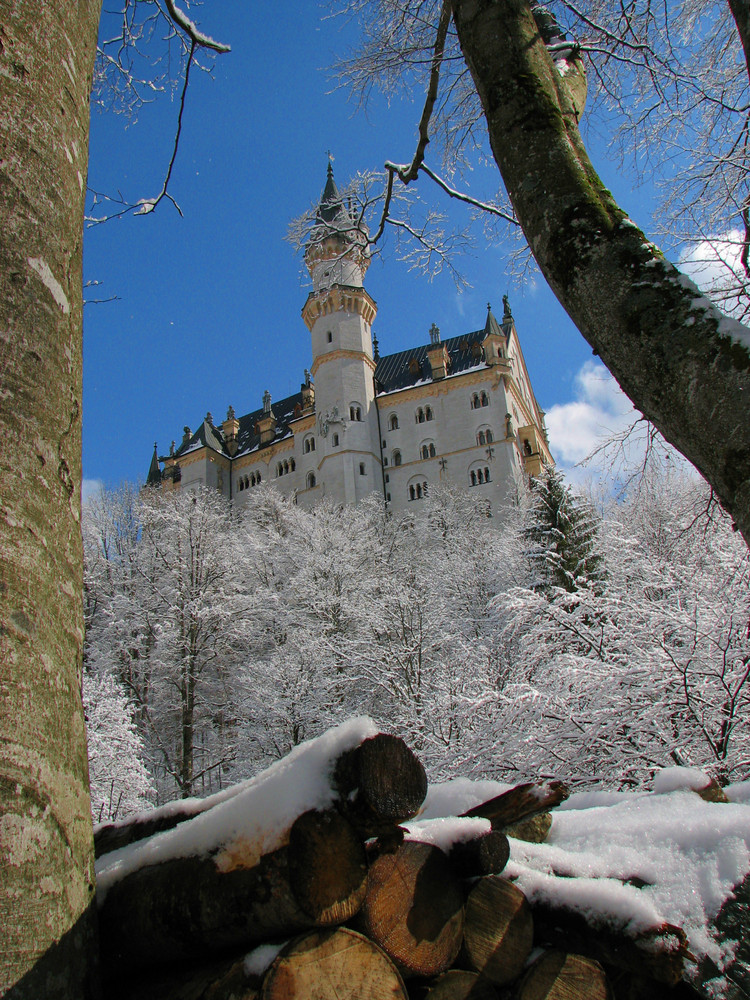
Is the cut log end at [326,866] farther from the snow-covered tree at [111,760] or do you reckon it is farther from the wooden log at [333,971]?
the snow-covered tree at [111,760]

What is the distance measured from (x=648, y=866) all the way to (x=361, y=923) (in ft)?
4.68

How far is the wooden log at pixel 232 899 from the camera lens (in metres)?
2.00

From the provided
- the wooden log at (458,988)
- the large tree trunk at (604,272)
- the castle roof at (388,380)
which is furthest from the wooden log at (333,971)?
the castle roof at (388,380)

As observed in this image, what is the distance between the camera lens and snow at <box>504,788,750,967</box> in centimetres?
263

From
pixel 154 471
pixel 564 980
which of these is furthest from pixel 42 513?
pixel 154 471

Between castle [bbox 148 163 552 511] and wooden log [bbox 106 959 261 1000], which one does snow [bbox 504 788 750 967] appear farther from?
castle [bbox 148 163 552 511]

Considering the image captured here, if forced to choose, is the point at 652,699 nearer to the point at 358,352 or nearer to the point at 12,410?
the point at 12,410

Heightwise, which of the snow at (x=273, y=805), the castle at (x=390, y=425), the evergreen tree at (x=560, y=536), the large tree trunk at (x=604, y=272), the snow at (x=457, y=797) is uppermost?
the castle at (x=390, y=425)

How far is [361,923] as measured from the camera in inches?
87.8

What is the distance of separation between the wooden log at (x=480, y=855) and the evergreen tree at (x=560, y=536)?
1739 centimetres

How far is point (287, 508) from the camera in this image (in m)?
46.8

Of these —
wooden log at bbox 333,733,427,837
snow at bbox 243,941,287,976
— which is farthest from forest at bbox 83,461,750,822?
snow at bbox 243,941,287,976

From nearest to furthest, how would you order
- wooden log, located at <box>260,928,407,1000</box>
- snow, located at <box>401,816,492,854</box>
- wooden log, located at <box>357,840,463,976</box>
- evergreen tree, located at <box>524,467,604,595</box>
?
wooden log, located at <box>260,928,407,1000</box>, wooden log, located at <box>357,840,463,976</box>, snow, located at <box>401,816,492,854</box>, evergreen tree, located at <box>524,467,604,595</box>

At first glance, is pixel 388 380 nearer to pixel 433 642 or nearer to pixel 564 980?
pixel 433 642
